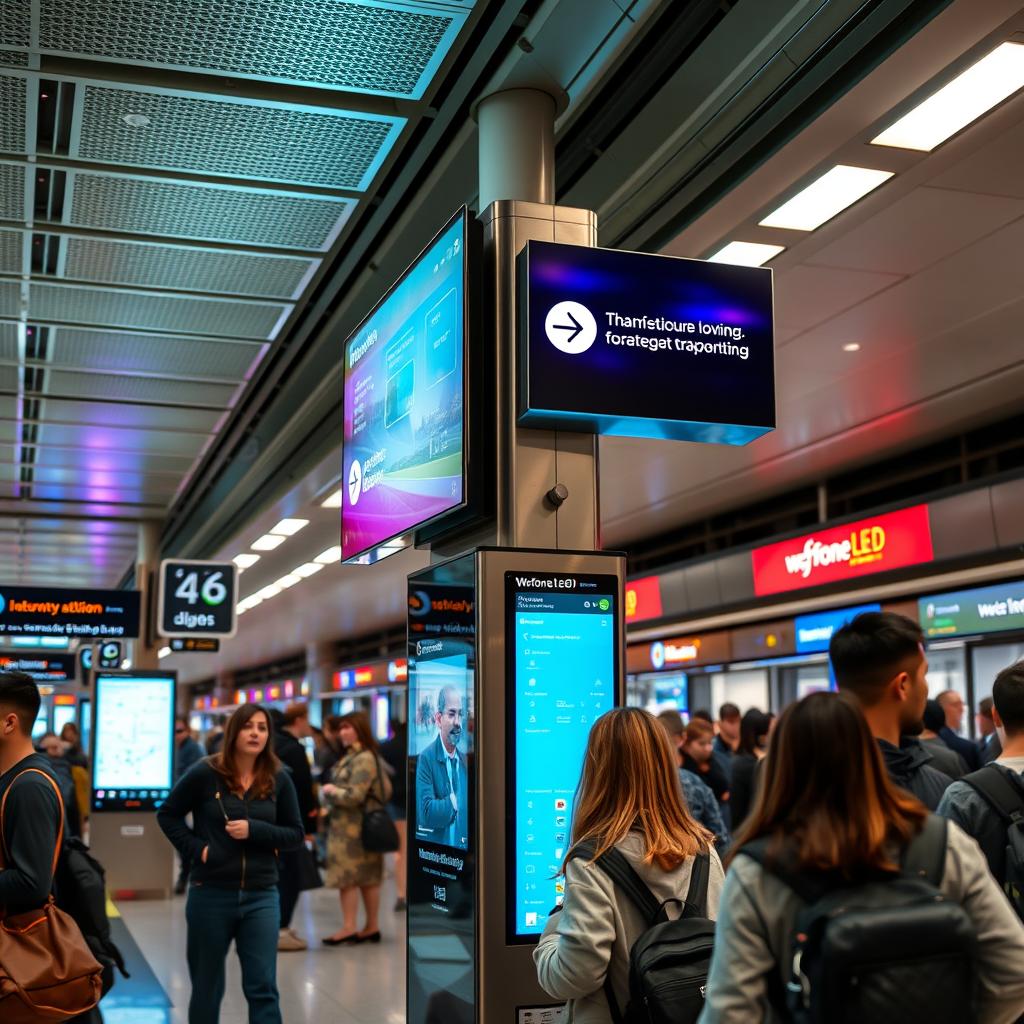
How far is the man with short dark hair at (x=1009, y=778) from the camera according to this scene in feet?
9.53

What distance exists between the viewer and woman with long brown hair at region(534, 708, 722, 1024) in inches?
105

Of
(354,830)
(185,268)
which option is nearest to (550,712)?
(185,268)

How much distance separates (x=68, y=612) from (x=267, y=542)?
7.14 feet

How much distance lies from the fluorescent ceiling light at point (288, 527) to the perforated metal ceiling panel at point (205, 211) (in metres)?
5.79

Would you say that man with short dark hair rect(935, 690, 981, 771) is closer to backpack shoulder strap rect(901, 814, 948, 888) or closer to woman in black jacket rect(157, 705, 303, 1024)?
woman in black jacket rect(157, 705, 303, 1024)

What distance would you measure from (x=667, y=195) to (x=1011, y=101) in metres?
1.54

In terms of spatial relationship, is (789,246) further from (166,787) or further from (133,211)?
(166,787)

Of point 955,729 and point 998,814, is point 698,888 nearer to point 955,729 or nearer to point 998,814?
point 998,814

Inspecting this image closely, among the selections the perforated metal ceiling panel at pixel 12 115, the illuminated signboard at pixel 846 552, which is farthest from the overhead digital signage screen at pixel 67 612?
the perforated metal ceiling panel at pixel 12 115

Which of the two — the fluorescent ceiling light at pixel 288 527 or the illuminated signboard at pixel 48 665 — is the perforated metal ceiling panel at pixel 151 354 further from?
the illuminated signboard at pixel 48 665

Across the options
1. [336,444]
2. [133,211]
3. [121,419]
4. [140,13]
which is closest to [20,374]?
[121,419]

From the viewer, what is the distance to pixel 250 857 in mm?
5137

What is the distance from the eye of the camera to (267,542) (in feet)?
45.2

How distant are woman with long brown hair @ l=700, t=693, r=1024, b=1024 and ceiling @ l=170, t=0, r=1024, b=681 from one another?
2874 millimetres
